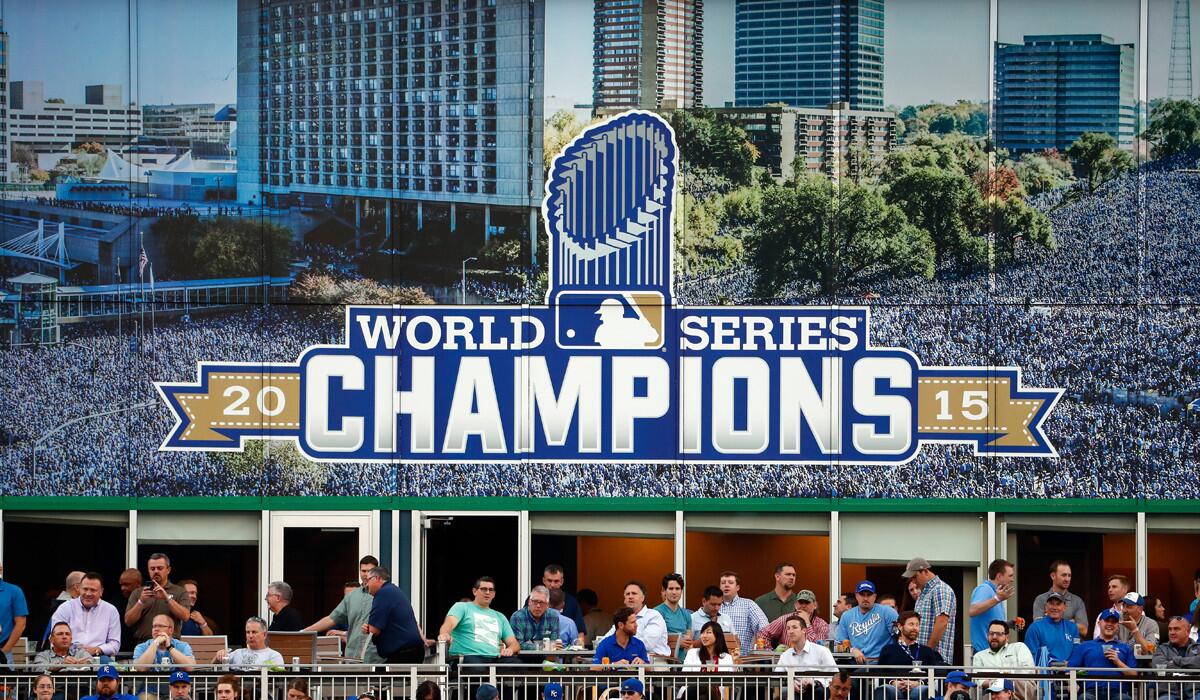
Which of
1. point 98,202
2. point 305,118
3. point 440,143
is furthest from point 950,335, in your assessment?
point 98,202

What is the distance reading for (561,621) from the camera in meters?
19.1

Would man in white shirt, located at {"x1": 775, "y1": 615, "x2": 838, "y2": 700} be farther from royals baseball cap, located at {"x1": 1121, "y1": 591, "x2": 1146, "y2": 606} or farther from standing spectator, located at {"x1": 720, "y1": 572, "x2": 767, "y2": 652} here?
royals baseball cap, located at {"x1": 1121, "y1": 591, "x2": 1146, "y2": 606}

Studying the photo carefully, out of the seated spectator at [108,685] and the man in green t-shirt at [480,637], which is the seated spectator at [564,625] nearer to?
the man in green t-shirt at [480,637]

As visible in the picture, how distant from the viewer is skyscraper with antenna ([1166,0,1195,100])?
69.4ft

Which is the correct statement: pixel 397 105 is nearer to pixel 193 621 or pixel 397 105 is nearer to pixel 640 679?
pixel 193 621

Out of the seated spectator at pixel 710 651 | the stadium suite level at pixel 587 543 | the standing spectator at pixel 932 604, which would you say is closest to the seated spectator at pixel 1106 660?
the standing spectator at pixel 932 604

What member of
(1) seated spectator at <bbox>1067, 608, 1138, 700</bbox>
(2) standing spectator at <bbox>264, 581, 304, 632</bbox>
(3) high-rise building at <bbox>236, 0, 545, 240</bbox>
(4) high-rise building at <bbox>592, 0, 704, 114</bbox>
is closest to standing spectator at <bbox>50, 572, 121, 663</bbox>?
(2) standing spectator at <bbox>264, 581, 304, 632</bbox>

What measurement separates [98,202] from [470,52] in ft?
13.3

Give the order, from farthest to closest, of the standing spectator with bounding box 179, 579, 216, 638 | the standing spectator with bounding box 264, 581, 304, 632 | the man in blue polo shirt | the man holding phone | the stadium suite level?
1. the stadium suite level
2. the standing spectator with bounding box 179, 579, 216, 638
3. the man holding phone
4. the standing spectator with bounding box 264, 581, 304, 632
5. the man in blue polo shirt

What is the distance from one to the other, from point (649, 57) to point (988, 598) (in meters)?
6.34

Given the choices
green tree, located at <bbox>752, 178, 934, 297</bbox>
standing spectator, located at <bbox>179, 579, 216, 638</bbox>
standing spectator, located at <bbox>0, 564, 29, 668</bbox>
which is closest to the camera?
standing spectator, located at <bbox>0, 564, 29, 668</bbox>

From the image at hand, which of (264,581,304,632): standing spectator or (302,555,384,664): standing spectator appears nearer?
(302,555,384,664): standing spectator

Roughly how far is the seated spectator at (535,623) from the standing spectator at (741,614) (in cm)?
157

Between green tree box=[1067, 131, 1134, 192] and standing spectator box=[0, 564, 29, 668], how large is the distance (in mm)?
11028
